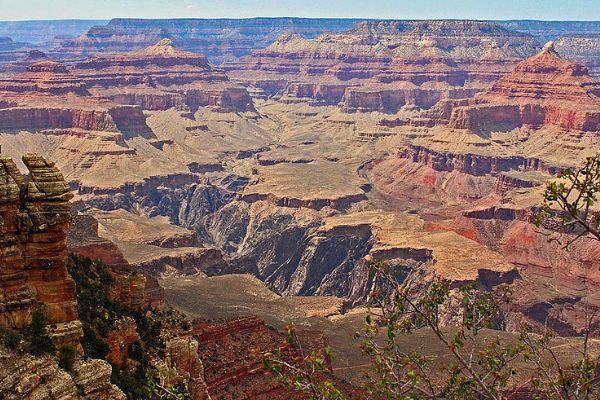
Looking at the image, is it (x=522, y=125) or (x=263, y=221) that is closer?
(x=263, y=221)

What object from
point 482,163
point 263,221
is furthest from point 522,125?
point 263,221

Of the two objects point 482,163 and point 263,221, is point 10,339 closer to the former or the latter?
point 263,221

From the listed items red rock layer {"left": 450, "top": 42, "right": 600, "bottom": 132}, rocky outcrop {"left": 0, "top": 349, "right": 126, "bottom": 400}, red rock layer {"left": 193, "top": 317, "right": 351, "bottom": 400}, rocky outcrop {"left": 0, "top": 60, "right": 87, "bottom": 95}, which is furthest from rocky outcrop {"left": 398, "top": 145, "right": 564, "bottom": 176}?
rocky outcrop {"left": 0, "top": 349, "right": 126, "bottom": 400}

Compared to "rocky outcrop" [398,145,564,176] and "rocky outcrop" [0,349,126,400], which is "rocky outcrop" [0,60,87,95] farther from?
"rocky outcrop" [0,349,126,400]

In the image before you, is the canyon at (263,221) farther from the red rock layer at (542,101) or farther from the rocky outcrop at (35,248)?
the red rock layer at (542,101)

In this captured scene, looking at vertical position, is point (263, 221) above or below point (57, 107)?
below

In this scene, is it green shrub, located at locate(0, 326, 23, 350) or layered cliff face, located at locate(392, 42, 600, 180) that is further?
layered cliff face, located at locate(392, 42, 600, 180)
